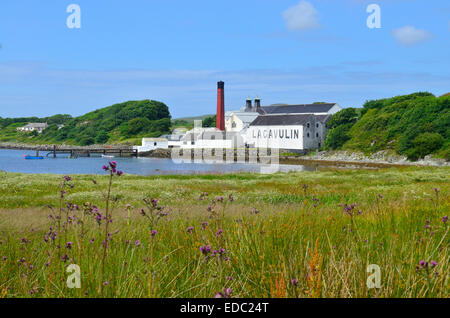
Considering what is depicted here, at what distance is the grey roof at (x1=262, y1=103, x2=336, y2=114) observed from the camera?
344 feet

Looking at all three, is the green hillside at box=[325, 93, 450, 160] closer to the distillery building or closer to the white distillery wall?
the distillery building

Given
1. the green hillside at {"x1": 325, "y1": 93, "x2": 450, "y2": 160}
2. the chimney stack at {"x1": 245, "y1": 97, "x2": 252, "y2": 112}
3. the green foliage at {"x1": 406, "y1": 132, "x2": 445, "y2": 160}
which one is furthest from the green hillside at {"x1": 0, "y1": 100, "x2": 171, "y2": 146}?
the green foliage at {"x1": 406, "y1": 132, "x2": 445, "y2": 160}

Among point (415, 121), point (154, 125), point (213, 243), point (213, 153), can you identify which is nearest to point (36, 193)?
point (213, 243)

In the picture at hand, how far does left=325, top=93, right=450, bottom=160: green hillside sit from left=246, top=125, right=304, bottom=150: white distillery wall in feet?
21.6

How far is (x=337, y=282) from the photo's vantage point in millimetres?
3906

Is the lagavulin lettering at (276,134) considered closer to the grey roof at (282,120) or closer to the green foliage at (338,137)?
the grey roof at (282,120)

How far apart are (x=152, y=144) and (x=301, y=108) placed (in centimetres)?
4083

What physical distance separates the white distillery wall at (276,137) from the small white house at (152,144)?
24.6 metres

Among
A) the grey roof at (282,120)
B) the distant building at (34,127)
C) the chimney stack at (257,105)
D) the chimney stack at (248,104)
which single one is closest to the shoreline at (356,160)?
the grey roof at (282,120)

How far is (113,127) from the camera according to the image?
158000mm

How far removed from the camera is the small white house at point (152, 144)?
344 ft

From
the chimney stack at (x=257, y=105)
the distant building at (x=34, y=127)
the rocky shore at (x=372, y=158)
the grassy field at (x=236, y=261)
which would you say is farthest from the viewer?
the distant building at (x=34, y=127)
